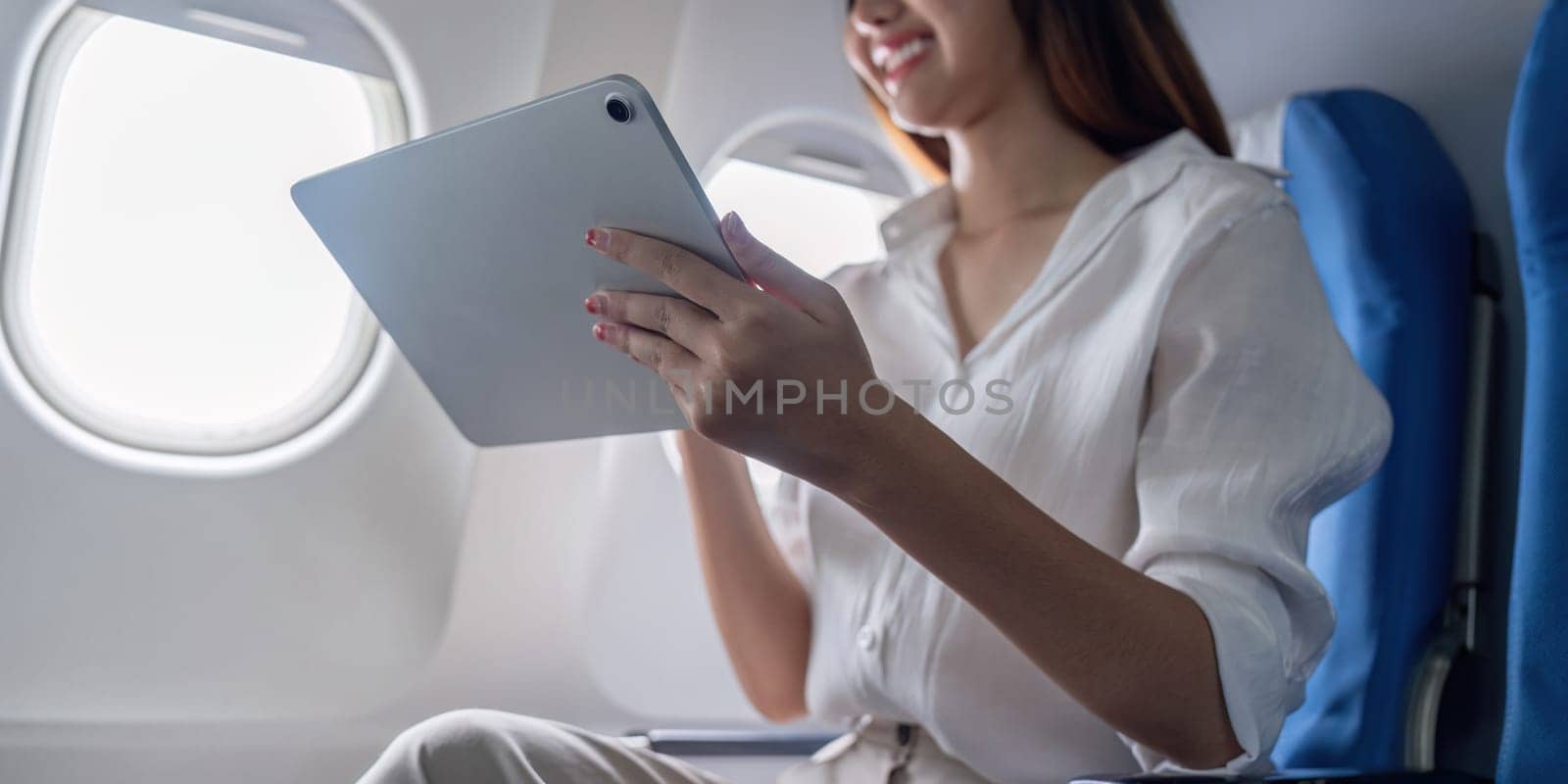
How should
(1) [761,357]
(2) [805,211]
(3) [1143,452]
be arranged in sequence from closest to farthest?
(1) [761,357], (3) [1143,452], (2) [805,211]

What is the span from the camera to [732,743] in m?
1.29

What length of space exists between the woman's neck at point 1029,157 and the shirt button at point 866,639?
0.51m

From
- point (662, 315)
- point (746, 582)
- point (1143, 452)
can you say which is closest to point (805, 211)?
point (746, 582)

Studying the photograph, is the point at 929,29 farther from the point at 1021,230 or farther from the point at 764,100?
the point at 764,100

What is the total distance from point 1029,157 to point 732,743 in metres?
0.74

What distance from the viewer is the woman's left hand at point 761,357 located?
2.36 ft

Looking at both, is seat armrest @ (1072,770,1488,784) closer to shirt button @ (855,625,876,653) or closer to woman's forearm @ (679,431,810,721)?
shirt button @ (855,625,876,653)

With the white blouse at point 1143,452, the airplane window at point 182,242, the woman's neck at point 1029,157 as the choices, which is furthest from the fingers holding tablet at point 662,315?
the airplane window at point 182,242

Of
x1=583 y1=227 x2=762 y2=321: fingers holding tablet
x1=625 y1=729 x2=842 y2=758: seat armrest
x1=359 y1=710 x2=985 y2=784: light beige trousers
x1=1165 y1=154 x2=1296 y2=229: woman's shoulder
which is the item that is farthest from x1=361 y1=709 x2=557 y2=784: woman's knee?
x1=1165 y1=154 x2=1296 y2=229: woman's shoulder

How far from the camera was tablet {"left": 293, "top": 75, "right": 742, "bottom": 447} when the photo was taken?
2.53ft

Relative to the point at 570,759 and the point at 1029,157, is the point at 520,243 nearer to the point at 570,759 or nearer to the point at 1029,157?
the point at 570,759

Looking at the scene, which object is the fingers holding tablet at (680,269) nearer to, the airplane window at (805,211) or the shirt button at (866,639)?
the shirt button at (866,639)

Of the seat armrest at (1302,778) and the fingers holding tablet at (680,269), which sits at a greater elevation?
the fingers holding tablet at (680,269)

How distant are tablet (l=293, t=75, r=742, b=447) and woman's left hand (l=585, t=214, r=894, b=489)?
0.02 metres
